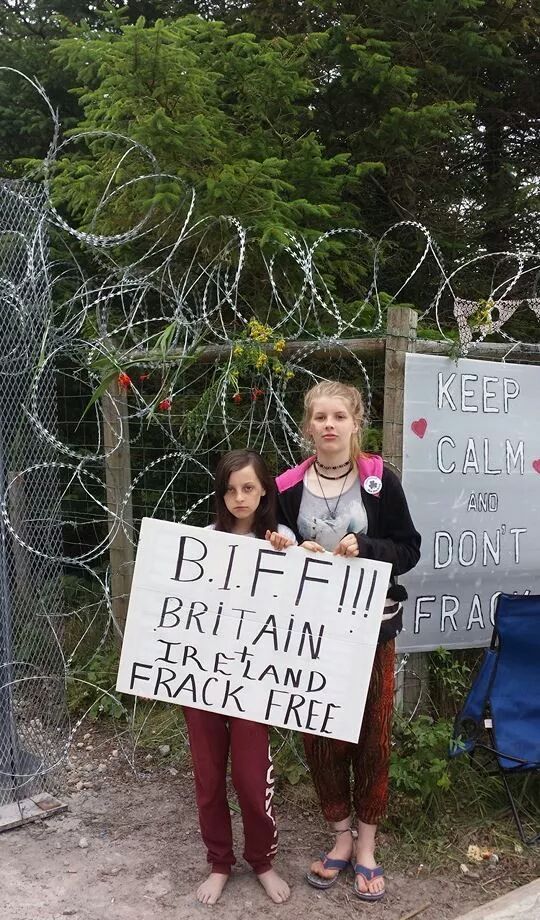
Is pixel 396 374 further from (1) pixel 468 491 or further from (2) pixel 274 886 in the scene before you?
(2) pixel 274 886

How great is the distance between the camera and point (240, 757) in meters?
2.50


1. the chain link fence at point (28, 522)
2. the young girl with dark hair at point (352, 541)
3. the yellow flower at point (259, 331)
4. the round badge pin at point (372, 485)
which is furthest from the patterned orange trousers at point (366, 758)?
the yellow flower at point (259, 331)

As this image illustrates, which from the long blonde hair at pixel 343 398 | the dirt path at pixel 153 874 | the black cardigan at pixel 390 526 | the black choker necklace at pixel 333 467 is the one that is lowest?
the dirt path at pixel 153 874

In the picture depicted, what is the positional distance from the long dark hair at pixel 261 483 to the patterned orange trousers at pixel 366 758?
59cm

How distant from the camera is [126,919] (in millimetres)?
2541

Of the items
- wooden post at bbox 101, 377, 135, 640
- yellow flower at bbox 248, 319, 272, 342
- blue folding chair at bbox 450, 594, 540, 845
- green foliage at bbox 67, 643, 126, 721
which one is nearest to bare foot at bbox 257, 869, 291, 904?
blue folding chair at bbox 450, 594, 540, 845

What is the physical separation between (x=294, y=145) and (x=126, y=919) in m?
3.87

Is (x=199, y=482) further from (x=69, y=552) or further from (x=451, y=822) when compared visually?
(x=451, y=822)

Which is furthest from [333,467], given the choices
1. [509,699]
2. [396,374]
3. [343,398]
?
[509,699]

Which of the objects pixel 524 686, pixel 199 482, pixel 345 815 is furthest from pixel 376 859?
pixel 199 482

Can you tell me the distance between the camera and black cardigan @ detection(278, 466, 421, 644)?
2.55 metres

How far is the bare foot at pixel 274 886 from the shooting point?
2.60m

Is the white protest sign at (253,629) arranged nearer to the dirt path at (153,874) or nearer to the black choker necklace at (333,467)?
the black choker necklace at (333,467)

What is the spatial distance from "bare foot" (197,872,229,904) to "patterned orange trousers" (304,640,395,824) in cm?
42
